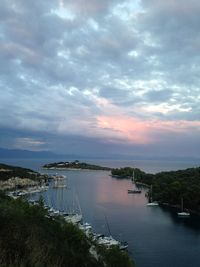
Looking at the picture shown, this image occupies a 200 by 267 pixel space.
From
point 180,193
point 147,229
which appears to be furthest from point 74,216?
point 180,193

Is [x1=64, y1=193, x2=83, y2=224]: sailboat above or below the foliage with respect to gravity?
below

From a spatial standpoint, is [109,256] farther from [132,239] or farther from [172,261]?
[132,239]

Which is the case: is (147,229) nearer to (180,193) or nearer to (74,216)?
(74,216)

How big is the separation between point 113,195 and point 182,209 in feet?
102

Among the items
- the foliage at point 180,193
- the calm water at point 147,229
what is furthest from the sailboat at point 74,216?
the foliage at point 180,193

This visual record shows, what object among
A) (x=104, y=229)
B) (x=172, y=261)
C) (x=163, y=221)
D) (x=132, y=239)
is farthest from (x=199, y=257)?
(x=163, y=221)

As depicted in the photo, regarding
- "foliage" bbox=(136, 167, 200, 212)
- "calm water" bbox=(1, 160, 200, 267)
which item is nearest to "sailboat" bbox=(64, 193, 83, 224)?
Answer: "calm water" bbox=(1, 160, 200, 267)

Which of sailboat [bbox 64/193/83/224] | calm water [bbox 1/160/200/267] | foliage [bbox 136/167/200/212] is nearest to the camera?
calm water [bbox 1/160/200/267]

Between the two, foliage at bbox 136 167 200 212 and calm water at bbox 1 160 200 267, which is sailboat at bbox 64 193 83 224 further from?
foliage at bbox 136 167 200 212

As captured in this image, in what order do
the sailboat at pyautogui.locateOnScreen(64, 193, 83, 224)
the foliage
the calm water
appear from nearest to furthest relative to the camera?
the calm water, the sailboat at pyautogui.locateOnScreen(64, 193, 83, 224), the foliage

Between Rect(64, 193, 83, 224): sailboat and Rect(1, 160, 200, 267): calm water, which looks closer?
Rect(1, 160, 200, 267): calm water

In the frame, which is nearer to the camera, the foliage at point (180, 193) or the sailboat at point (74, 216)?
the sailboat at point (74, 216)

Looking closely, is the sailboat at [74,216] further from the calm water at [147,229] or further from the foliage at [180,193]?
the foliage at [180,193]

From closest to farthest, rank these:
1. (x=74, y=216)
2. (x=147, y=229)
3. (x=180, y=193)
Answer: (x=147, y=229)
(x=74, y=216)
(x=180, y=193)
